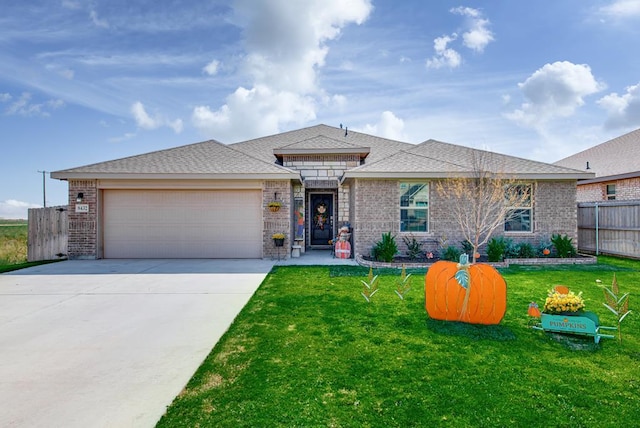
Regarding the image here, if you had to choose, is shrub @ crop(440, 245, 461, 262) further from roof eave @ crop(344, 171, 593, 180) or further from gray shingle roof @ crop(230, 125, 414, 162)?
gray shingle roof @ crop(230, 125, 414, 162)

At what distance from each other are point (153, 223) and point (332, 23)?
338 inches

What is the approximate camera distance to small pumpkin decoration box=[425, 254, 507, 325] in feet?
14.4

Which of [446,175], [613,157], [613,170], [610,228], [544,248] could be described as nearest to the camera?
[446,175]

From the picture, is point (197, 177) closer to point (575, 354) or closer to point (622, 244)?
point (575, 354)

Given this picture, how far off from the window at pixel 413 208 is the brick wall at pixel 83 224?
10.1 m

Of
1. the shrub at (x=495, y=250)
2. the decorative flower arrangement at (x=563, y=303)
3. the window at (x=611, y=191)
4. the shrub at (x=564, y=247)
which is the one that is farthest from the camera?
the window at (x=611, y=191)

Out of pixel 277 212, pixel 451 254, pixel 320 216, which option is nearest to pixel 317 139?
pixel 320 216

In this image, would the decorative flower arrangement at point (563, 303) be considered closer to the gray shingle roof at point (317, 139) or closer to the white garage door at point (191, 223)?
the white garage door at point (191, 223)

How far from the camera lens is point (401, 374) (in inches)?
125

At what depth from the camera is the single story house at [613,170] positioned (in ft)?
44.4

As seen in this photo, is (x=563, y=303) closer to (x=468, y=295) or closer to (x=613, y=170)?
(x=468, y=295)

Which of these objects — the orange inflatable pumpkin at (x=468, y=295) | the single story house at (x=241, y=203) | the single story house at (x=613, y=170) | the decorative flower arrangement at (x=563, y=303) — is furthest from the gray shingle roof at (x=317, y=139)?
the decorative flower arrangement at (x=563, y=303)

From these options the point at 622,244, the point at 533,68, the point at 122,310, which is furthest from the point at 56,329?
the point at 622,244

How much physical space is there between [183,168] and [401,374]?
9914 millimetres
